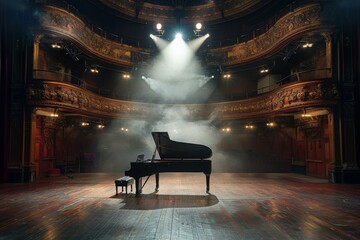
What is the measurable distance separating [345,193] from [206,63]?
10.4 meters

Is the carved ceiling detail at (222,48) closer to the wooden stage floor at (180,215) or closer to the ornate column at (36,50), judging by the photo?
the ornate column at (36,50)

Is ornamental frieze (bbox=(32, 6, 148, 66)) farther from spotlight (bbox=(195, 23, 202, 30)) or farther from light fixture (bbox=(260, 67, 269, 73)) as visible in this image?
light fixture (bbox=(260, 67, 269, 73))

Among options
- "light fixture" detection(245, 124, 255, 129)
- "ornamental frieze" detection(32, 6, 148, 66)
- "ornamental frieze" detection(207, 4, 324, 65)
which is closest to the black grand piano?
"ornamental frieze" detection(32, 6, 148, 66)

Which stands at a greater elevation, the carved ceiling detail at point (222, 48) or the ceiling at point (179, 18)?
the ceiling at point (179, 18)

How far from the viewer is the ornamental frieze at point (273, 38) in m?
10.7

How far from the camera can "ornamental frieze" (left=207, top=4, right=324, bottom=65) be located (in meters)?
10.7

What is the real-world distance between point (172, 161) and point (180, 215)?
229cm

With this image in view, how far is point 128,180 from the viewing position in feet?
24.7

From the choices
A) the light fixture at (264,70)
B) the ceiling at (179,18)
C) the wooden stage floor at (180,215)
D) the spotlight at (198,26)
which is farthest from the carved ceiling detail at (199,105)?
the spotlight at (198,26)

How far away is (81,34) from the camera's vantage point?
12.3m

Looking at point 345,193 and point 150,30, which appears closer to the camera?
point 345,193

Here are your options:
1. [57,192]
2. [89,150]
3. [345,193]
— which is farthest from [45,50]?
[345,193]

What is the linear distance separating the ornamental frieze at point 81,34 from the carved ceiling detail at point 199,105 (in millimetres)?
2208

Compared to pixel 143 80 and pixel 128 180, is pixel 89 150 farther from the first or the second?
pixel 128 180
